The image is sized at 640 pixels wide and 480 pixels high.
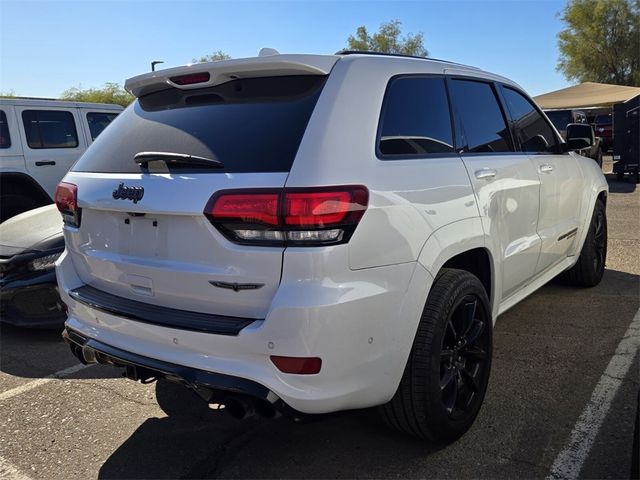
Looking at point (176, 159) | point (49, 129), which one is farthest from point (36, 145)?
point (176, 159)

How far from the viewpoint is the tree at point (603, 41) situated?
147 feet

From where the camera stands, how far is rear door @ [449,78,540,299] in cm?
312

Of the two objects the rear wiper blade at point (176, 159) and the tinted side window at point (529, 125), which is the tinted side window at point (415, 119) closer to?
the rear wiper blade at point (176, 159)

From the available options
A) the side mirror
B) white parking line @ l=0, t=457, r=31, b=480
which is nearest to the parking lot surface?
white parking line @ l=0, t=457, r=31, b=480

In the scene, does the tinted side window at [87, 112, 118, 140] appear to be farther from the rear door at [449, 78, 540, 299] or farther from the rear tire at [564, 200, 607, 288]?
the rear tire at [564, 200, 607, 288]

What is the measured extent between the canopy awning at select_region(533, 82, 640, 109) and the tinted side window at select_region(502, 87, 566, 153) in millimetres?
26358

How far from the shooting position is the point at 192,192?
7.52 feet

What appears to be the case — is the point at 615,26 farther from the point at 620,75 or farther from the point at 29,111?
the point at 29,111

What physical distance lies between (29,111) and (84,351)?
5.57 m

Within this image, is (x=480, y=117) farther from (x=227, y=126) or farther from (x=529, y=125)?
(x=227, y=126)

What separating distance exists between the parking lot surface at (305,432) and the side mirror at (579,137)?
5.01 feet

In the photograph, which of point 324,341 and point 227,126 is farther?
point 227,126

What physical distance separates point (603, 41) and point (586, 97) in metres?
18.8

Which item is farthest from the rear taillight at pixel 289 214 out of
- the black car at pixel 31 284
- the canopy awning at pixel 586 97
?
the canopy awning at pixel 586 97
